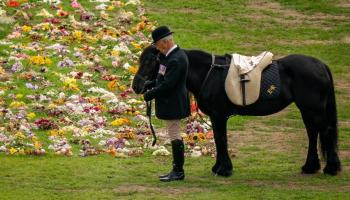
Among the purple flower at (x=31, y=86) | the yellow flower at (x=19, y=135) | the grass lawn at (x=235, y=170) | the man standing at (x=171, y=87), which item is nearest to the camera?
the grass lawn at (x=235, y=170)

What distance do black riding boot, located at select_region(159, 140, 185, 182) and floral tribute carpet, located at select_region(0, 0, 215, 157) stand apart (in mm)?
2622

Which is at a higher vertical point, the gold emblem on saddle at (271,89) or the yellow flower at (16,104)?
the gold emblem on saddle at (271,89)

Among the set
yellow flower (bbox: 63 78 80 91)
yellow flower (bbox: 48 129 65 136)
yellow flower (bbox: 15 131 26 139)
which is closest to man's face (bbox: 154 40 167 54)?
yellow flower (bbox: 15 131 26 139)

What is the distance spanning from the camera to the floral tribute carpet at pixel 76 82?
20377mm

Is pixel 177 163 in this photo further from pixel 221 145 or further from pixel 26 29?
pixel 26 29

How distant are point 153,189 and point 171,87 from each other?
1.97 m

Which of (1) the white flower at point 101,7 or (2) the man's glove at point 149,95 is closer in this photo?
(2) the man's glove at point 149,95

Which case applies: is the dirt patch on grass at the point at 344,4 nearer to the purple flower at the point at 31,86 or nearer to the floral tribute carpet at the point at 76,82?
the floral tribute carpet at the point at 76,82

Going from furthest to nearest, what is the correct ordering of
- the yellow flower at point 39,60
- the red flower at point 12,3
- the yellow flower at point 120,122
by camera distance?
the red flower at point 12,3 → the yellow flower at point 39,60 → the yellow flower at point 120,122

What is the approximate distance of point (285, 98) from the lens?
17.6 metres

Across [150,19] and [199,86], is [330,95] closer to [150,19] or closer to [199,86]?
[199,86]

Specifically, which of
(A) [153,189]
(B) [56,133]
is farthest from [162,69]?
(B) [56,133]

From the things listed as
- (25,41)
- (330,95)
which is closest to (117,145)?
(330,95)

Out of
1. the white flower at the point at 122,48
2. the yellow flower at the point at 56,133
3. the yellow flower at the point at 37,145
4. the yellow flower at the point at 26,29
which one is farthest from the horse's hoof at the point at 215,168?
the yellow flower at the point at 26,29
